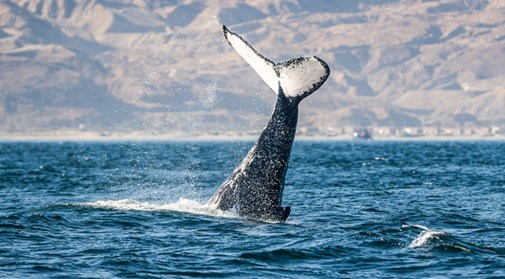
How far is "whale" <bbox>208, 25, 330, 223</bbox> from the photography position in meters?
16.2

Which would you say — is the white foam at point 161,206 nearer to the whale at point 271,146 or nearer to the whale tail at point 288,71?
the whale at point 271,146

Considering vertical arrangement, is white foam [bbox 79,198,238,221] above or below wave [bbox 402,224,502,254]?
above

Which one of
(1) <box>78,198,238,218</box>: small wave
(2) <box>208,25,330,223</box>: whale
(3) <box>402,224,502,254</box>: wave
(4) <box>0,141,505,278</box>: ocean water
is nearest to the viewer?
(4) <box>0,141,505,278</box>: ocean water

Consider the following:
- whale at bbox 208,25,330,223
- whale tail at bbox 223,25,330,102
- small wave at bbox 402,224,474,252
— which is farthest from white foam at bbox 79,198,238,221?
small wave at bbox 402,224,474,252

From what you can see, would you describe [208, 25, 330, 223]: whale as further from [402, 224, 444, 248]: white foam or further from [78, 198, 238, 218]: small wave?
[402, 224, 444, 248]: white foam

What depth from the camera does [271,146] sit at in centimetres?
1748

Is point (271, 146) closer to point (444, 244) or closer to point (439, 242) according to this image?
point (439, 242)

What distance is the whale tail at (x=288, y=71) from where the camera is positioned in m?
15.9

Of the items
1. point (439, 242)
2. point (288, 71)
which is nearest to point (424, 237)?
point (439, 242)

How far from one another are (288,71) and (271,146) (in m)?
1.70

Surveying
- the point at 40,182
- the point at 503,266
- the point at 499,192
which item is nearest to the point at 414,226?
the point at 503,266

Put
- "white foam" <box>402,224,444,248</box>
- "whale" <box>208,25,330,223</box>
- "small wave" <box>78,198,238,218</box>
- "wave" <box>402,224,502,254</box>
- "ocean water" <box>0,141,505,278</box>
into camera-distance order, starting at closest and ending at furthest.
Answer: "ocean water" <box>0,141,505,278</box> → "wave" <box>402,224,502,254</box> → "white foam" <box>402,224,444,248</box> → "whale" <box>208,25,330,223</box> → "small wave" <box>78,198,238,218</box>

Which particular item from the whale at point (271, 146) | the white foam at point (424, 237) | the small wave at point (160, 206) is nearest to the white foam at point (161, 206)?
the small wave at point (160, 206)

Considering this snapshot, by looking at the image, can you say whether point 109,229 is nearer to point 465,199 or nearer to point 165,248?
point 165,248
